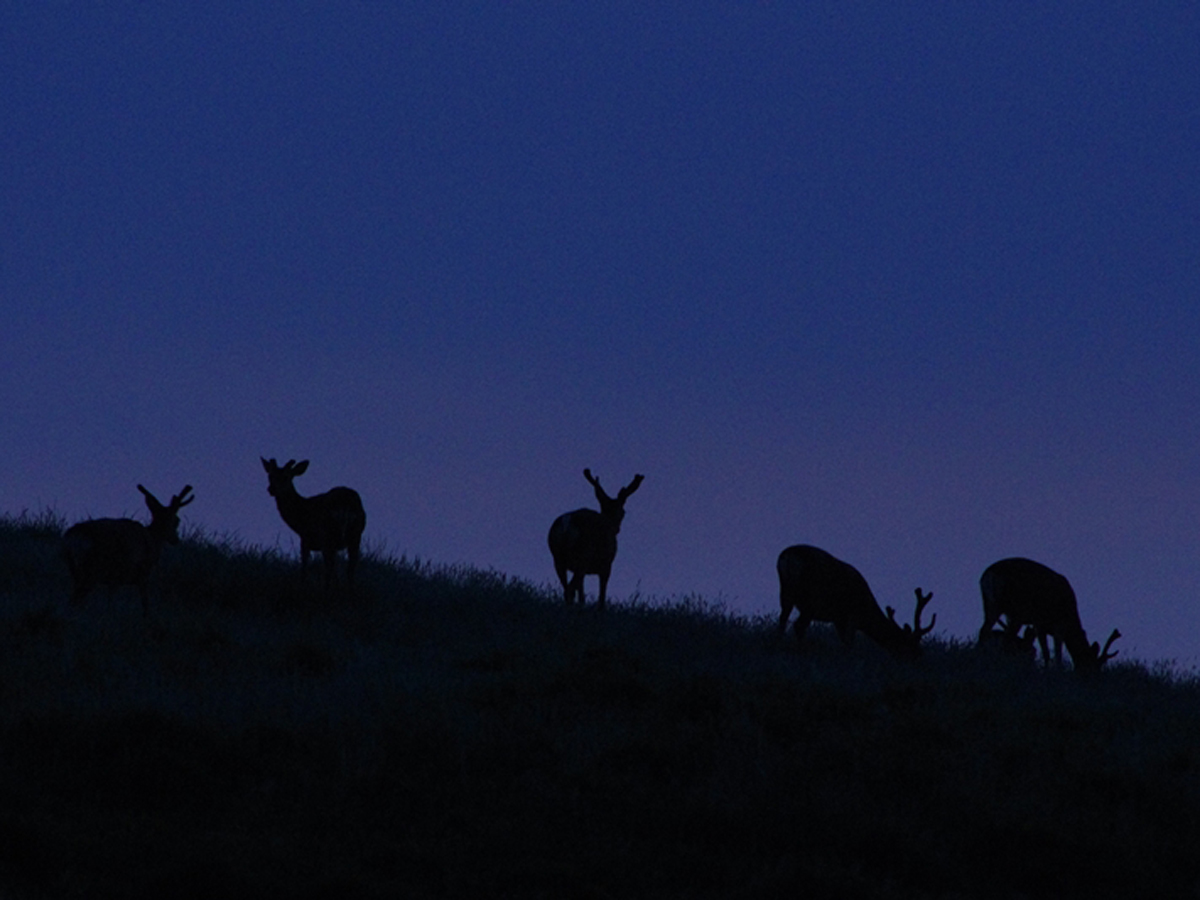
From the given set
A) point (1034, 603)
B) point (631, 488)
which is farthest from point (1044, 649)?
point (631, 488)

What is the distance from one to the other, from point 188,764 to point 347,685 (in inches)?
110

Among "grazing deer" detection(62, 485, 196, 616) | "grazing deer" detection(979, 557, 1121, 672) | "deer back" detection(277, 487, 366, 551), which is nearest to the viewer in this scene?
"grazing deer" detection(62, 485, 196, 616)

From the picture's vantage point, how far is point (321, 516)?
65.3ft

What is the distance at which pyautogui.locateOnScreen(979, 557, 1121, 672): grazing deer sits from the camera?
20875 mm

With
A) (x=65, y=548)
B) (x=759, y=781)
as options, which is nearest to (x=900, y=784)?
(x=759, y=781)

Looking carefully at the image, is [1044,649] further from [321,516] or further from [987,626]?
[321,516]

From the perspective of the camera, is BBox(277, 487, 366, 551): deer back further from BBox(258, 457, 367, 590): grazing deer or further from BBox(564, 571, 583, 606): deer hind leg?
BBox(564, 571, 583, 606): deer hind leg

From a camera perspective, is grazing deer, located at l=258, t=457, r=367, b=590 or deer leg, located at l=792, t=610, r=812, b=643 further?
grazing deer, located at l=258, t=457, r=367, b=590

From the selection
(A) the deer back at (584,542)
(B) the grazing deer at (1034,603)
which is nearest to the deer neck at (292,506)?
(A) the deer back at (584,542)

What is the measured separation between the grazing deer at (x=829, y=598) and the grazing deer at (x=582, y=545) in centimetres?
285

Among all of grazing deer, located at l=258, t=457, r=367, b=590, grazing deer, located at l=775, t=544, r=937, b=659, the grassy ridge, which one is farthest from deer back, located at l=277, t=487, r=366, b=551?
grazing deer, located at l=775, t=544, r=937, b=659

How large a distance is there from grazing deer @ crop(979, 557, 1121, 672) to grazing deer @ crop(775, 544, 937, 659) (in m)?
2.57

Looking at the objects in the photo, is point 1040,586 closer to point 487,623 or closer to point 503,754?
point 487,623

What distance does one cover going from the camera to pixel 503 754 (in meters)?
11.2
